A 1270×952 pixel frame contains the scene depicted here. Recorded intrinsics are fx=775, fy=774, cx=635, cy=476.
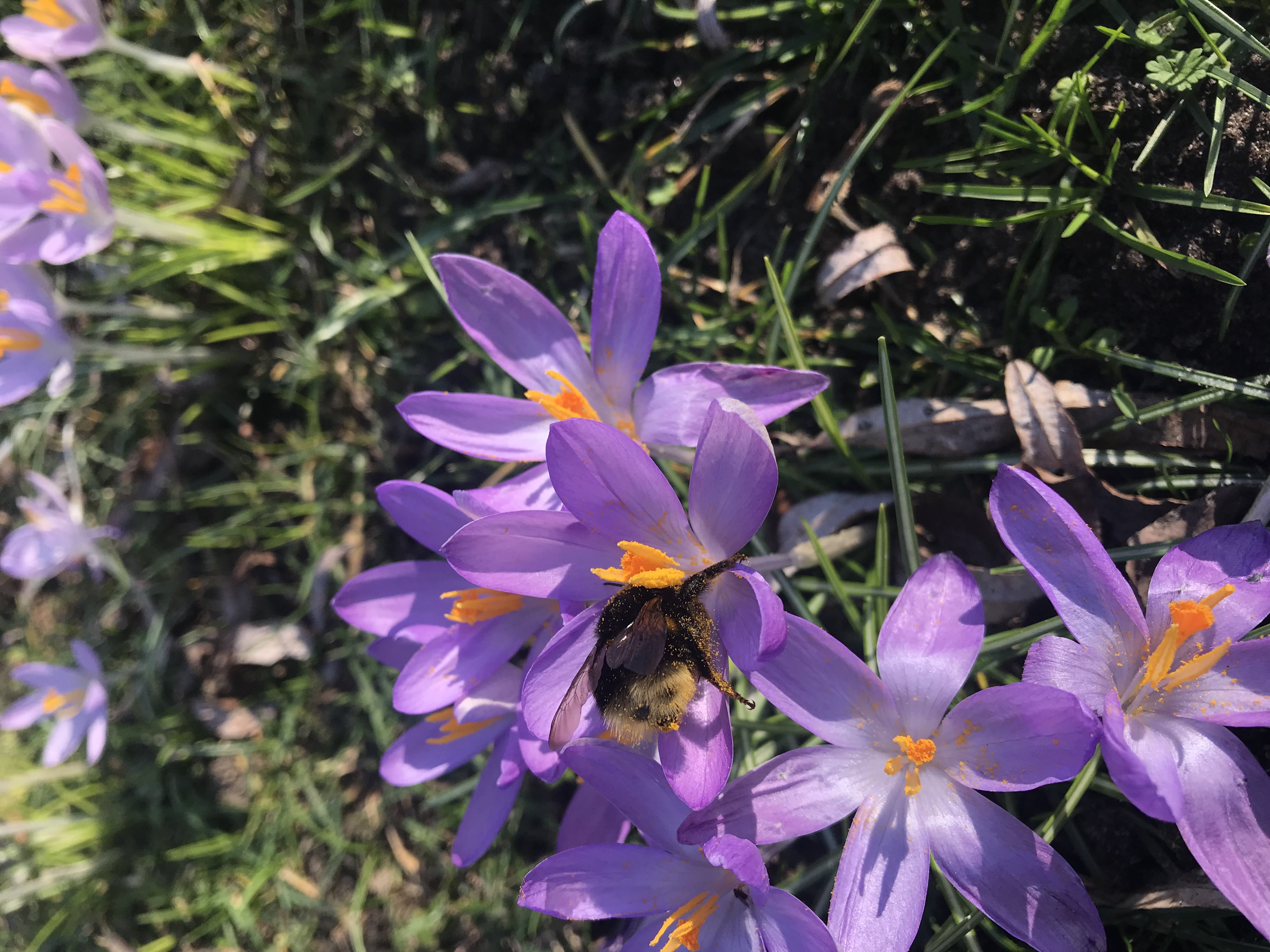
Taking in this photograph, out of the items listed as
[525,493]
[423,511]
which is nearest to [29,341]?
[423,511]

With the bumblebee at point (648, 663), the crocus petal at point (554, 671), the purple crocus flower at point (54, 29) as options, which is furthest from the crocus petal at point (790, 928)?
the purple crocus flower at point (54, 29)

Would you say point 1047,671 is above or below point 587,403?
below

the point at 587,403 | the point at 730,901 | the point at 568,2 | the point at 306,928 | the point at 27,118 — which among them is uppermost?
the point at 568,2

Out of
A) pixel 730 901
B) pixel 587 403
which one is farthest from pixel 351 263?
pixel 730 901

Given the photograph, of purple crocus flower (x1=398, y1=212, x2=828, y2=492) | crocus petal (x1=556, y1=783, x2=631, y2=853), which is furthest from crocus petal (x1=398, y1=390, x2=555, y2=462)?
crocus petal (x1=556, y1=783, x2=631, y2=853)

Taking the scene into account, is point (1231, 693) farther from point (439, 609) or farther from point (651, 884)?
point (439, 609)

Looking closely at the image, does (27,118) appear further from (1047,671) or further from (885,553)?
(1047,671)

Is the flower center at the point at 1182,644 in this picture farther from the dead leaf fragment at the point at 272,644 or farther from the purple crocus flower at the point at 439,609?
the dead leaf fragment at the point at 272,644
